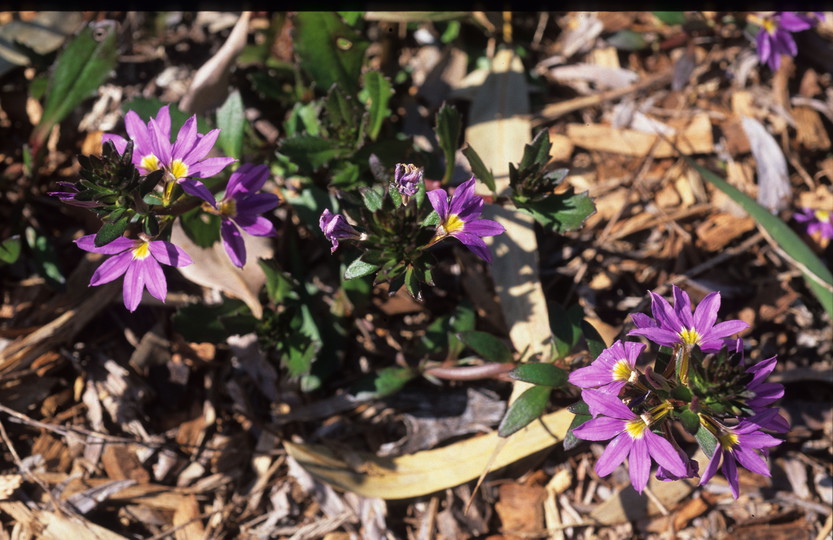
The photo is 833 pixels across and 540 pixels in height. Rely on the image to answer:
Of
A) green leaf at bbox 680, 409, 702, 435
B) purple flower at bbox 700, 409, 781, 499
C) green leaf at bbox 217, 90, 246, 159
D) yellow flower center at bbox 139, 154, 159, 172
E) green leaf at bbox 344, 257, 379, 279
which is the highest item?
green leaf at bbox 217, 90, 246, 159

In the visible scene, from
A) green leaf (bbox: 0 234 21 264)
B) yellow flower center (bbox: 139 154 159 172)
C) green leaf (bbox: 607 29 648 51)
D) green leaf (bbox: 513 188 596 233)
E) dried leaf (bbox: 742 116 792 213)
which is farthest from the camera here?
green leaf (bbox: 607 29 648 51)

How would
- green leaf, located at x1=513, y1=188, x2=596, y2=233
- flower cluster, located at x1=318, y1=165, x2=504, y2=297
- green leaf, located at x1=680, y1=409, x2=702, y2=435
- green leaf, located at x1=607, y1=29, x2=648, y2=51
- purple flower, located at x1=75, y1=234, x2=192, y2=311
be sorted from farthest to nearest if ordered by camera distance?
green leaf, located at x1=607, y1=29, x2=648, y2=51
green leaf, located at x1=513, y1=188, x2=596, y2=233
purple flower, located at x1=75, y1=234, x2=192, y2=311
flower cluster, located at x1=318, y1=165, x2=504, y2=297
green leaf, located at x1=680, y1=409, x2=702, y2=435

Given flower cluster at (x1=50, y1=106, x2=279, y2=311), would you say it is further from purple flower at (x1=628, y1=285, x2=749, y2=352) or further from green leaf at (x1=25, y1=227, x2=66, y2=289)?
purple flower at (x1=628, y1=285, x2=749, y2=352)

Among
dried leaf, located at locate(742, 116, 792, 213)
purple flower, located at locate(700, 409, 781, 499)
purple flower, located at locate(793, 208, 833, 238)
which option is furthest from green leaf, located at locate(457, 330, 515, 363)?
purple flower, located at locate(793, 208, 833, 238)

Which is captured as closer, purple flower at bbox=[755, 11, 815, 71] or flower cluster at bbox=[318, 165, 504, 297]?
flower cluster at bbox=[318, 165, 504, 297]

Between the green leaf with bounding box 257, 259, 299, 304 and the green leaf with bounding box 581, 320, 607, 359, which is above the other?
the green leaf with bounding box 257, 259, 299, 304

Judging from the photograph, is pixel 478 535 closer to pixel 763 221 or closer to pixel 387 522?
pixel 387 522

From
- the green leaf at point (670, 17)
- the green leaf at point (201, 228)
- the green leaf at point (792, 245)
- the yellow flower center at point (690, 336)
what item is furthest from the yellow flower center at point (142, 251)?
the green leaf at point (670, 17)
